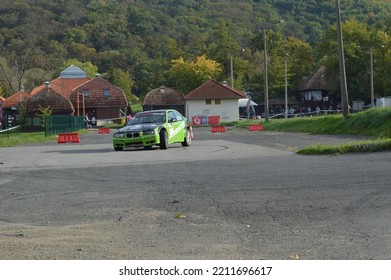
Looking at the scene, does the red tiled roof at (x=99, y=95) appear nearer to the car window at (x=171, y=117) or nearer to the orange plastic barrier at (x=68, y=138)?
the orange plastic barrier at (x=68, y=138)

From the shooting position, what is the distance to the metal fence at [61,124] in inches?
1907

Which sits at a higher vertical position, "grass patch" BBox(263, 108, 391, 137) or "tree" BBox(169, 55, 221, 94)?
"tree" BBox(169, 55, 221, 94)

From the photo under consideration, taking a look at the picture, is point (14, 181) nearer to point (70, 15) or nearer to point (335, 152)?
point (335, 152)

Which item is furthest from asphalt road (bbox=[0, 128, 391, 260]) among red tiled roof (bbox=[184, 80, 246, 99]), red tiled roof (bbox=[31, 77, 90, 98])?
red tiled roof (bbox=[31, 77, 90, 98])

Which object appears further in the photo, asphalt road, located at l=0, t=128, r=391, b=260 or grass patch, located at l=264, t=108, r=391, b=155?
grass patch, located at l=264, t=108, r=391, b=155

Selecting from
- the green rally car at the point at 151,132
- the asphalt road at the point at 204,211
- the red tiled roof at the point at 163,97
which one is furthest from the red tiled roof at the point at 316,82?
the asphalt road at the point at 204,211

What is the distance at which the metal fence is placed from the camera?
48.4 m

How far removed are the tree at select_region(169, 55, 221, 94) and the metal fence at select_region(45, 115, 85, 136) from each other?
38996mm

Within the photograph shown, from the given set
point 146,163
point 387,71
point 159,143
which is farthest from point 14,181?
point 387,71

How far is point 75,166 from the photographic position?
1692cm

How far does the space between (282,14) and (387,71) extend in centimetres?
8653

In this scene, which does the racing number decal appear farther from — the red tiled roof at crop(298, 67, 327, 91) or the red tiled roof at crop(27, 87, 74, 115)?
the red tiled roof at crop(298, 67, 327, 91)

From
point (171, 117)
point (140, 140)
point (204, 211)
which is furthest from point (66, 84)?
point (204, 211)

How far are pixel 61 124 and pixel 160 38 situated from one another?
4138 inches
